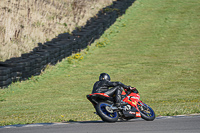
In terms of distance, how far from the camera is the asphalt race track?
728 cm

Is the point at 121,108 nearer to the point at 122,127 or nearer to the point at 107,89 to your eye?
the point at 107,89

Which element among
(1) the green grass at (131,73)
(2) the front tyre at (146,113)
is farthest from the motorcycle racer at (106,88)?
(1) the green grass at (131,73)

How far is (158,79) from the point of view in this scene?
1753cm

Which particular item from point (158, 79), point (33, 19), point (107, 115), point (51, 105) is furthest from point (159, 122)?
point (33, 19)

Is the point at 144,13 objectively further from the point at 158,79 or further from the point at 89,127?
the point at 89,127

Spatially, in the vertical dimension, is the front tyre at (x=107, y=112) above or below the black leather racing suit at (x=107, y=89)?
below

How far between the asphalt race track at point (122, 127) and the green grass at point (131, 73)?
1308 millimetres

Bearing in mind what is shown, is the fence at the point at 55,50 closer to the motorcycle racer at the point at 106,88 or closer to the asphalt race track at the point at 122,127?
the motorcycle racer at the point at 106,88

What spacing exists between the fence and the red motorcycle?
301 inches

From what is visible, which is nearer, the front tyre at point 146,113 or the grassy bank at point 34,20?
the front tyre at point 146,113

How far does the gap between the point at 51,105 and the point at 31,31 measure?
1024 cm

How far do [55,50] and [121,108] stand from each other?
11.8 m

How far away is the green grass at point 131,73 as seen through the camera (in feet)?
39.5

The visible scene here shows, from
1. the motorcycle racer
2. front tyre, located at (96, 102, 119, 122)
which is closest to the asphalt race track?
front tyre, located at (96, 102, 119, 122)
